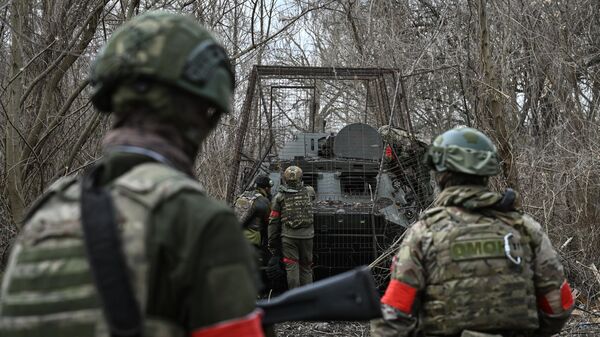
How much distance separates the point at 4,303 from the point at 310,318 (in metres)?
0.67

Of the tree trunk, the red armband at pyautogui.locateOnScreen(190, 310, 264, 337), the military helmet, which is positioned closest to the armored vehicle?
the military helmet

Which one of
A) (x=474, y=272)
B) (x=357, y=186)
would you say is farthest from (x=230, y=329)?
(x=357, y=186)

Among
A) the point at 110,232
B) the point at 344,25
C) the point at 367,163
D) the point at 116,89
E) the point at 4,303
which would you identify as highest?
the point at 344,25

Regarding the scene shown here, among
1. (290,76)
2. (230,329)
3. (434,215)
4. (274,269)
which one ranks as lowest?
(274,269)

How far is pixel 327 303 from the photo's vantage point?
1.66 metres

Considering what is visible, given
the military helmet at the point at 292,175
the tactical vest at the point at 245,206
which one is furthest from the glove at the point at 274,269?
the military helmet at the point at 292,175

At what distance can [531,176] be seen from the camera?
Answer: 7766mm

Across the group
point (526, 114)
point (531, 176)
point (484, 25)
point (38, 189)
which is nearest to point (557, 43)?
point (526, 114)

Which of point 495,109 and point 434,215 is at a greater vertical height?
point 495,109

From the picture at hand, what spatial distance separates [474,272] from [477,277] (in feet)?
0.08

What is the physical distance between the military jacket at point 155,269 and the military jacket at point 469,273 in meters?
1.60

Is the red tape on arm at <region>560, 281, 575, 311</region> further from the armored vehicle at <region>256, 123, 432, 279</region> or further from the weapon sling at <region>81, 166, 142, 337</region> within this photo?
the armored vehicle at <region>256, 123, 432, 279</region>

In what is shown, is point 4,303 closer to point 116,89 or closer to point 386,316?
point 116,89

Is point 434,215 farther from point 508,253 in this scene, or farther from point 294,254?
point 294,254
